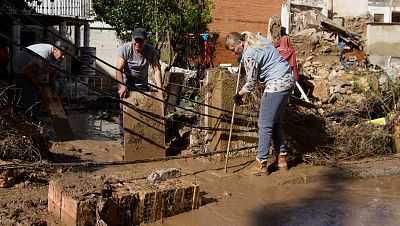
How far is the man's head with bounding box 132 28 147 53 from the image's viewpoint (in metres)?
7.02

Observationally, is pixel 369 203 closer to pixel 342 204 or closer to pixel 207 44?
pixel 342 204

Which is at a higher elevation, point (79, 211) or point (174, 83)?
point (174, 83)

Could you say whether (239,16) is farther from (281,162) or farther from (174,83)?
(281,162)

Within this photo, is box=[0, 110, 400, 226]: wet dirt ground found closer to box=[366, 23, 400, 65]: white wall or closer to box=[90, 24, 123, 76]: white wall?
box=[90, 24, 123, 76]: white wall

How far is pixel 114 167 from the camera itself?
256 inches

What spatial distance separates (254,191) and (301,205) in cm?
60

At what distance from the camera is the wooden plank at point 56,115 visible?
320 inches

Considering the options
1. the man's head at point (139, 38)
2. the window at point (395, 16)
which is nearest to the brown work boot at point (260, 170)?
the man's head at point (139, 38)

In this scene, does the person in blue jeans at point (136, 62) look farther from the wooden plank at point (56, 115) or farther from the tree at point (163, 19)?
the tree at point (163, 19)

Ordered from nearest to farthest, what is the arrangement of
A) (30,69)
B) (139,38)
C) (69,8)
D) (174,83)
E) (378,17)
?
(139,38), (30,69), (174,83), (69,8), (378,17)

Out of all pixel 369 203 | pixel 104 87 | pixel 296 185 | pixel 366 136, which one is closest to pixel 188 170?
pixel 296 185

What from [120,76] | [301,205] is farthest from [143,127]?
[301,205]

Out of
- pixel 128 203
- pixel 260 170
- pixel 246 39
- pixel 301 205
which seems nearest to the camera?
pixel 128 203

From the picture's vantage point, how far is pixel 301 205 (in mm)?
5645
